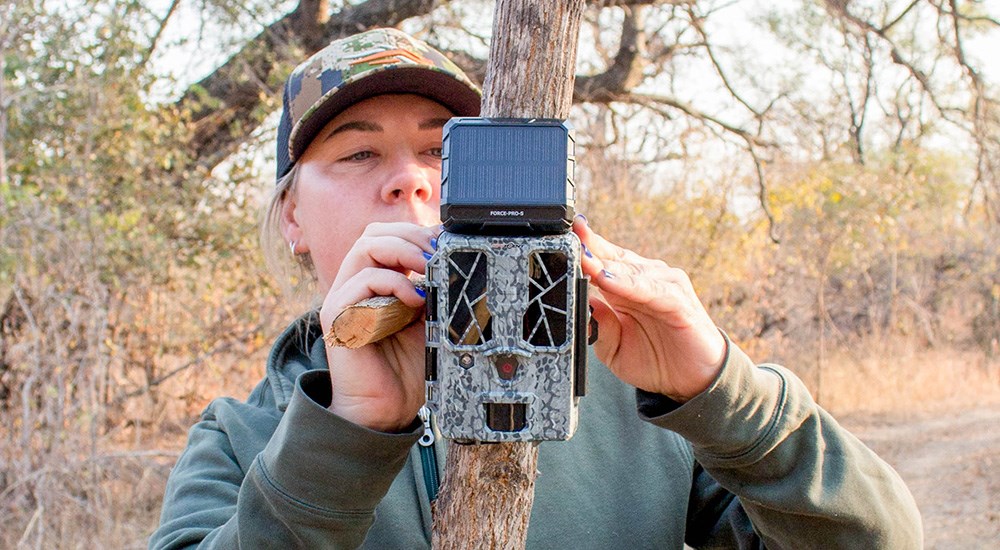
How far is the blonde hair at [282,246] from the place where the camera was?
2066 millimetres

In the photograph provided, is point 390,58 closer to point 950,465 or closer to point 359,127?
point 359,127

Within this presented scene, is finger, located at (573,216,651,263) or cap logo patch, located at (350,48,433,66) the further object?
cap logo patch, located at (350,48,433,66)

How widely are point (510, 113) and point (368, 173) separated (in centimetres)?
55

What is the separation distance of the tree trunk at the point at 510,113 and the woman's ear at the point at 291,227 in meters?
0.76

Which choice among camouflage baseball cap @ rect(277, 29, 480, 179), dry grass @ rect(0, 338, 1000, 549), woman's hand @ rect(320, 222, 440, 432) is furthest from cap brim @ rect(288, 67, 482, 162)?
dry grass @ rect(0, 338, 1000, 549)

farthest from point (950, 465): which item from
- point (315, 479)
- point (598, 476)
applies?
point (315, 479)

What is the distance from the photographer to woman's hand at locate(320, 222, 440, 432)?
4.34 ft

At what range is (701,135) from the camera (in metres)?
10.1

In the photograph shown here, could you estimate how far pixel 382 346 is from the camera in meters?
1.42

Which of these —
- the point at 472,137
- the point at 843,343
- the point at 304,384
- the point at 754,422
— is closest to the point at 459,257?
the point at 472,137

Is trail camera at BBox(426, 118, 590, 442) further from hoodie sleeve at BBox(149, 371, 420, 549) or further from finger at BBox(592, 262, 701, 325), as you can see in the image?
hoodie sleeve at BBox(149, 371, 420, 549)

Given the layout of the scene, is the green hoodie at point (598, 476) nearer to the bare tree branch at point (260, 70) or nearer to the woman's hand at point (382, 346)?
the woman's hand at point (382, 346)

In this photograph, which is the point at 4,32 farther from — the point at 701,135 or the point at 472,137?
the point at 701,135

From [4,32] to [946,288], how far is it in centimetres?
1387
